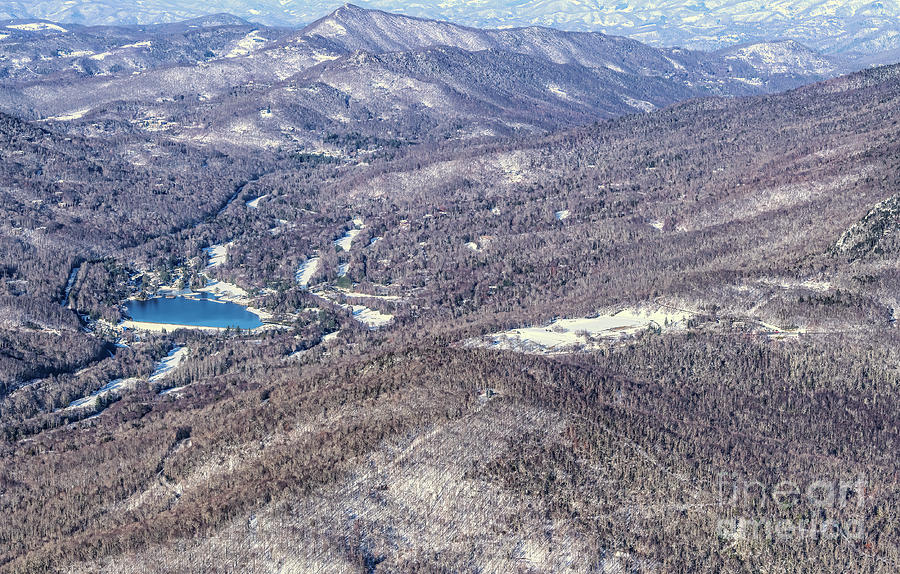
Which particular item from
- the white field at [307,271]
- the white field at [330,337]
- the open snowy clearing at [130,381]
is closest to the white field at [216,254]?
the white field at [307,271]

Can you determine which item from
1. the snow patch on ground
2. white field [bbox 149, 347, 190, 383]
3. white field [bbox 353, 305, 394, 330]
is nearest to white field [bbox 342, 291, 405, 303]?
white field [bbox 353, 305, 394, 330]

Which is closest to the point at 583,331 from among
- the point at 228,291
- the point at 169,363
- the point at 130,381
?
the point at 169,363

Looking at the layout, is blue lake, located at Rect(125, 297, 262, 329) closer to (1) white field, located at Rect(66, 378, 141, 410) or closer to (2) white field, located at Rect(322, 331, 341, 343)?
(2) white field, located at Rect(322, 331, 341, 343)

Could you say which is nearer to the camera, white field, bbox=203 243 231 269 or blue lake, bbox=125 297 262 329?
blue lake, bbox=125 297 262 329

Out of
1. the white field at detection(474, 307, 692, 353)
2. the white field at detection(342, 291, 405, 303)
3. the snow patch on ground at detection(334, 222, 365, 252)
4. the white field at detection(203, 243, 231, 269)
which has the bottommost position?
the white field at detection(203, 243, 231, 269)

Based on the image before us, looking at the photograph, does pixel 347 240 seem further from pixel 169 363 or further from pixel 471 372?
pixel 471 372

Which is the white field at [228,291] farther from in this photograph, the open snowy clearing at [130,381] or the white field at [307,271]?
the open snowy clearing at [130,381]
